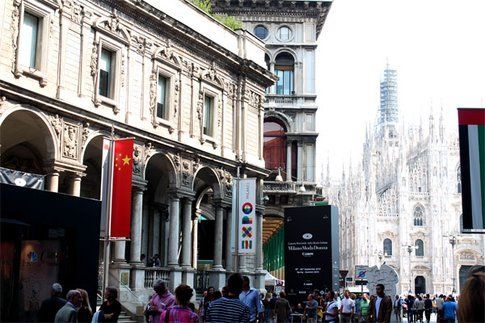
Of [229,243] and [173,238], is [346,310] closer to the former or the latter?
[173,238]

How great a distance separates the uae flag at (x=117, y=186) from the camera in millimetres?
21141

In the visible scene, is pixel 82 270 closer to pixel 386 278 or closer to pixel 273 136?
pixel 386 278

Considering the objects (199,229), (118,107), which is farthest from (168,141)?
(199,229)

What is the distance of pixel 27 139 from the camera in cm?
2366

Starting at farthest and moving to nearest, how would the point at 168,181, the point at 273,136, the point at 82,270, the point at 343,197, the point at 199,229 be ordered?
1. the point at 343,197
2. the point at 273,136
3. the point at 199,229
4. the point at 168,181
5. the point at 82,270

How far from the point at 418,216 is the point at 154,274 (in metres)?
76.2

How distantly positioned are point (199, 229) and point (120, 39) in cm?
1254

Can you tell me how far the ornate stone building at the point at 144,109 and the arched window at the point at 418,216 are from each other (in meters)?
67.1

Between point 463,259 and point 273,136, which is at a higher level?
point 273,136

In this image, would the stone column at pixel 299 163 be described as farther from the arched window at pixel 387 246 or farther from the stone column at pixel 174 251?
the arched window at pixel 387 246

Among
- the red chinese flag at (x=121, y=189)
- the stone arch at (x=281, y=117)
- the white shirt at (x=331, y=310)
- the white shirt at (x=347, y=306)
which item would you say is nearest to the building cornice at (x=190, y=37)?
the red chinese flag at (x=121, y=189)

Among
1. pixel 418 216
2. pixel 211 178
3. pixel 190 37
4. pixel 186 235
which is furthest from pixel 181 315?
pixel 418 216

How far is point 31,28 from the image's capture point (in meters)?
22.4

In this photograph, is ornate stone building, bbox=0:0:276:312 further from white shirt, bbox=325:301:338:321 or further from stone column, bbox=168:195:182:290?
white shirt, bbox=325:301:338:321
